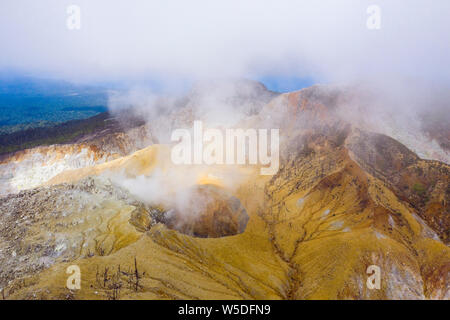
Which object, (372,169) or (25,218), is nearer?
(25,218)

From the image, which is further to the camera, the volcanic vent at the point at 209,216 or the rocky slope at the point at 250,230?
the volcanic vent at the point at 209,216

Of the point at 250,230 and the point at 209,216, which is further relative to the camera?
the point at 209,216

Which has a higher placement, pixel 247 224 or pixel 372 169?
pixel 372 169

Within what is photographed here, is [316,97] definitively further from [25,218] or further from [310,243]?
[25,218]

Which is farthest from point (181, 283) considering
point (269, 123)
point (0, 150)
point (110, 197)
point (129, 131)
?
point (0, 150)

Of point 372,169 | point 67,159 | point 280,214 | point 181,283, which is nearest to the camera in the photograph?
point 181,283

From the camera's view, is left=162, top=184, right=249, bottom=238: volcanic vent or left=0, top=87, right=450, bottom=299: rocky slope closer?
left=0, top=87, right=450, bottom=299: rocky slope

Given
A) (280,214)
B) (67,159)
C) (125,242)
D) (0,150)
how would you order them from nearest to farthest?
(125,242)
(280,214)
(67,159)
(0,150)

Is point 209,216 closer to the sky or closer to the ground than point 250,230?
closer to the sky

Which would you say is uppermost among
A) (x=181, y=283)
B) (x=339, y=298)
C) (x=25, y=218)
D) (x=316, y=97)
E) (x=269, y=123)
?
(x=316, y=97)
